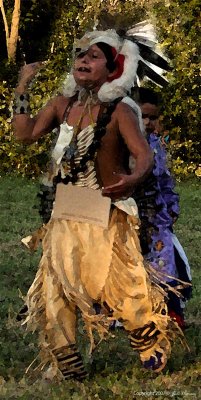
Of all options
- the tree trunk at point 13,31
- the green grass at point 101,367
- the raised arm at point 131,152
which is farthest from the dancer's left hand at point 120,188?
the tree trunk at point 13,31

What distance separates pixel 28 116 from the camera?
4227 millimetres

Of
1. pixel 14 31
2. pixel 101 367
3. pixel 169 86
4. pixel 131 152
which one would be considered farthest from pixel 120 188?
pixel 14 31

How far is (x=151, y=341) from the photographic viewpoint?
14.0 feet

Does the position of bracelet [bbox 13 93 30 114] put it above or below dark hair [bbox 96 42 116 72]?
below

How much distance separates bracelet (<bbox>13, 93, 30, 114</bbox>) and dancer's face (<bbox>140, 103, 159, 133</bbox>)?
1071 millimetres

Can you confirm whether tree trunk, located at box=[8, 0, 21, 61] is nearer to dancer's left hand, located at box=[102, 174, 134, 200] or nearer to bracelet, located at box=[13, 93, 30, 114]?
bracelet, located at box=[13, 93, 30, 114]

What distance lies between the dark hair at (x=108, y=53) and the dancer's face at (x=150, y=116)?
978 millimetres

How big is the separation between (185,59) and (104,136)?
11.5 meters

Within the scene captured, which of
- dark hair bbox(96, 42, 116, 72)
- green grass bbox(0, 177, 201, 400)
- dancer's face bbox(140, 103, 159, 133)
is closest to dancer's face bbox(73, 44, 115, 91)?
dark hair bbox(96, 42, 116, 72)

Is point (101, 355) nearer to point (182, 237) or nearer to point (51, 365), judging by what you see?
point (51, 365)

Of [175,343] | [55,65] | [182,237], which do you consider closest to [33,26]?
[55,65]

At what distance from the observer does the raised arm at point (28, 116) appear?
4.18 metres

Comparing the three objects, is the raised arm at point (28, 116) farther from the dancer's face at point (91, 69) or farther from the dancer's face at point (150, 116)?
the dancer's face at point (150, 116)

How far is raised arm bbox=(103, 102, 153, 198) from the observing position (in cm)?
384
